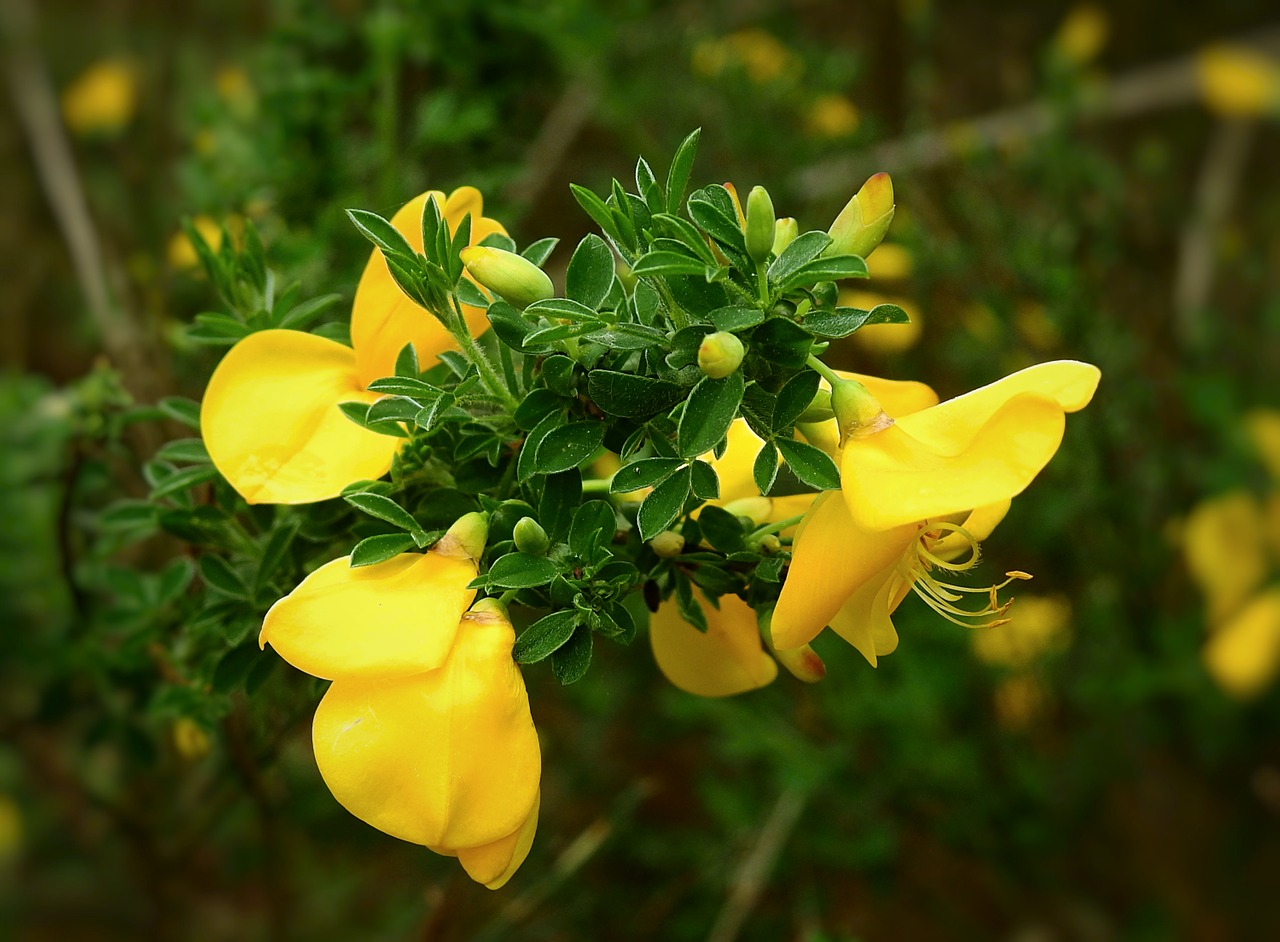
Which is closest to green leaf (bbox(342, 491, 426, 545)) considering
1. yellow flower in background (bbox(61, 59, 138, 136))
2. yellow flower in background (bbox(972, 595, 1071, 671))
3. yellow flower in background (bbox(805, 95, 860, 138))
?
yellow flower in background (bbox(972, 595, 1071, 671))

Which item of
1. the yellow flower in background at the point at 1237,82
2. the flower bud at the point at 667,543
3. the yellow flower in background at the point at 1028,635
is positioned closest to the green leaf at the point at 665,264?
the flower bud at the point at 667,543

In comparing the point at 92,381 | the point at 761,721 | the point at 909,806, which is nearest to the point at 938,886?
the point at 909,806

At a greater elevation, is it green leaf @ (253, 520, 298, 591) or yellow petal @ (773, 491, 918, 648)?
yellow petal @ (773, 491, 918, 648)

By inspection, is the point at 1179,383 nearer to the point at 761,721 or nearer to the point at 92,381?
the point at 761,721

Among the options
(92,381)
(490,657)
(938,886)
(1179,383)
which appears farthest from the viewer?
(1179,383)

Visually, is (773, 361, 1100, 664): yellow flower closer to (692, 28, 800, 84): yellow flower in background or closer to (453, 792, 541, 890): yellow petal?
(453, 792, 541, 890): yellow petal

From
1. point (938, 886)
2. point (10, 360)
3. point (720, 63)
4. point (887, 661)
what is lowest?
point (938, 886)

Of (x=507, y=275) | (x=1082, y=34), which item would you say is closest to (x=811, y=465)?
(x=507, y=275)

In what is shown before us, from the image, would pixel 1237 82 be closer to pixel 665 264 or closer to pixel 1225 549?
pixel 1225 549
